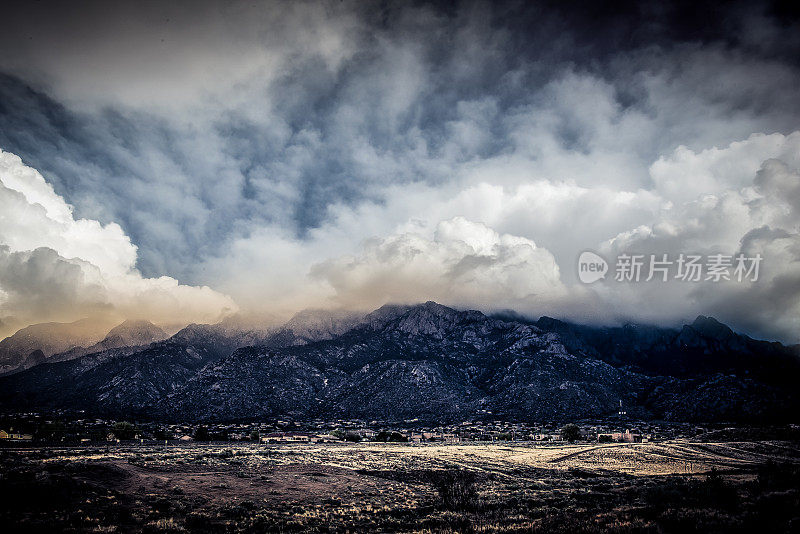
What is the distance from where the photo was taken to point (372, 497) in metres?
29.5

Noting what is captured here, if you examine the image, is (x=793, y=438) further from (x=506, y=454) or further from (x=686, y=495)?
(x=686, y=495)

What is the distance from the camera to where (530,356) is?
15888cm

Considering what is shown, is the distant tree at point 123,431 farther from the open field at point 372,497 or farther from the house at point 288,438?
the open field at point 372,497

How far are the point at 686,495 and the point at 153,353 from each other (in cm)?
18641

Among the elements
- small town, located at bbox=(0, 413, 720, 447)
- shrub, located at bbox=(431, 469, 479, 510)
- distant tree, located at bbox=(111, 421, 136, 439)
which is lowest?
small town, located at bbox=(0, 413, 720, 447)

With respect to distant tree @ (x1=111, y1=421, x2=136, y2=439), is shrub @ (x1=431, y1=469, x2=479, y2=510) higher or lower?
higher

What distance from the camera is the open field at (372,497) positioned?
1927 cm

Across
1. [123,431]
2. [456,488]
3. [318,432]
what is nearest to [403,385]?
[318,432]

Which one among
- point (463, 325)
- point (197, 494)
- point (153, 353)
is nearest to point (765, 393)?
point (463, 325)

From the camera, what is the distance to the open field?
19.3m

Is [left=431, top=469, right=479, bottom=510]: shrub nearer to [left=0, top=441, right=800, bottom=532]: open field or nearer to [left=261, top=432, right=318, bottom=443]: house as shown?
[left=0, top=441, right=800, bottom=532]: open field

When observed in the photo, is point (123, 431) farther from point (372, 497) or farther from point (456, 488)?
point (456, 488)

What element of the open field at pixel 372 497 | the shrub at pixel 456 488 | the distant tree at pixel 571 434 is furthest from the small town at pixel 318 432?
the shrub at pixel 456 488

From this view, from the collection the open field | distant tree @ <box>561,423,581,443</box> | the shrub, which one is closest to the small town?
distant tree @ <box>561,423,581,443</box>
